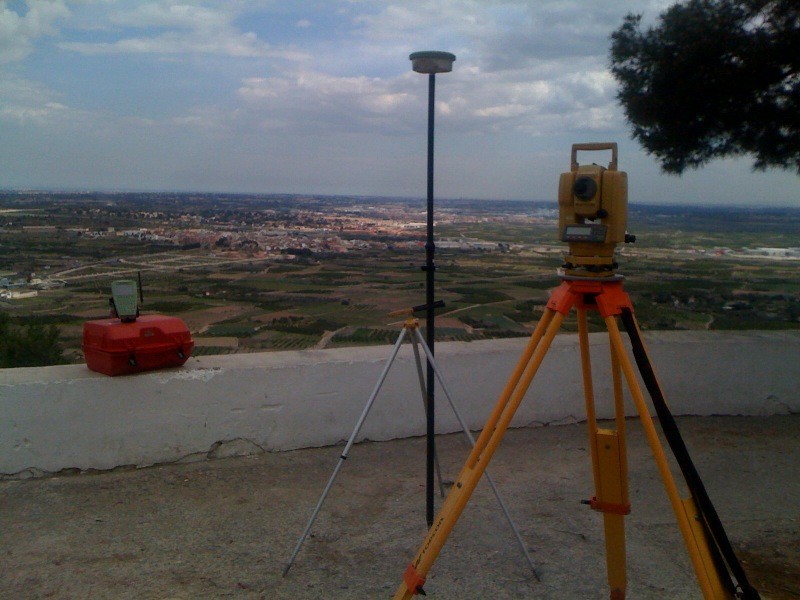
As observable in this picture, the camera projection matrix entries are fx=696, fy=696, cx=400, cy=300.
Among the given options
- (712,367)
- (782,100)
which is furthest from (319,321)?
(782,100)

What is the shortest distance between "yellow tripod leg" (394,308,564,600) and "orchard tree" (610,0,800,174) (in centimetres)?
429

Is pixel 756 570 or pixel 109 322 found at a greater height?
pixel 109 322

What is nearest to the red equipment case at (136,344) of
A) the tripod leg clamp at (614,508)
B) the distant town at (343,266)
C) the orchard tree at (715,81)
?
the distant town at (343,266)

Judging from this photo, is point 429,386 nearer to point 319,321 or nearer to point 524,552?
point 524,552

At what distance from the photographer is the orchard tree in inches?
224

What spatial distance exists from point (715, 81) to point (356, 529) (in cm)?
471

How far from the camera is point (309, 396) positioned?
4797mm

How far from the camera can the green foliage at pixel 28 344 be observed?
196 inches

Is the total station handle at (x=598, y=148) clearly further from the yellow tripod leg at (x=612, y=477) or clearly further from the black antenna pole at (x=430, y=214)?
the black antenna pole at (x=430, y=214)

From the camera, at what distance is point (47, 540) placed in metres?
3.49

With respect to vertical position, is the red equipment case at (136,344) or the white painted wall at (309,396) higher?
the red equipment case at (136,344)

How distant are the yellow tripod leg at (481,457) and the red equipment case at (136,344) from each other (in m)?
2.55

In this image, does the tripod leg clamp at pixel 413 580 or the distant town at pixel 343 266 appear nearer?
the tripod leg clamp at pixel 413 580

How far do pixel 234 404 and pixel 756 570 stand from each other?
314 centimetres
